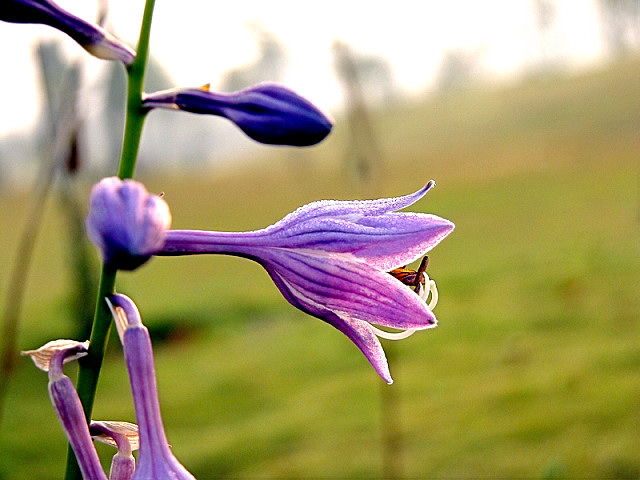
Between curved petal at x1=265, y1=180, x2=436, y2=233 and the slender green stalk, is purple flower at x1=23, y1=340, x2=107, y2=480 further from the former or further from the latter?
curved petal at x1=265, y1=180, x2=436, y2=233

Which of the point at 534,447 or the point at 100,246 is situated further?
the point at 534,447

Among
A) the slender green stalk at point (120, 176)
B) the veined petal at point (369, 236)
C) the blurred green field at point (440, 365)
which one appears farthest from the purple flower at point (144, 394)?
the blurred green field at point (440, 365)

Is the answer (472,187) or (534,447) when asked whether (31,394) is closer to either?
(534,447)

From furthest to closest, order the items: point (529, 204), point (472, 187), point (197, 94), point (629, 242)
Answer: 1. point (472, 187)
2. point (529, 204)
3. point (629, 242)
4. point (197, 94)

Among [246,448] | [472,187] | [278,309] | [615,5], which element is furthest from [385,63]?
[246,448]

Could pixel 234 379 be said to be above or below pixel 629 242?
below

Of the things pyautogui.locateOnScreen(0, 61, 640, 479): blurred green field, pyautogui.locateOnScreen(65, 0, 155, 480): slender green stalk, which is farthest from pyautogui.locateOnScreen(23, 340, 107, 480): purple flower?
pyautogui.locateOnScreen(0, 61, 640, 479): blurred green field

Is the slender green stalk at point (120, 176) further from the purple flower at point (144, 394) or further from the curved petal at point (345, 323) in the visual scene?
the curved petal at point (345, 323)
